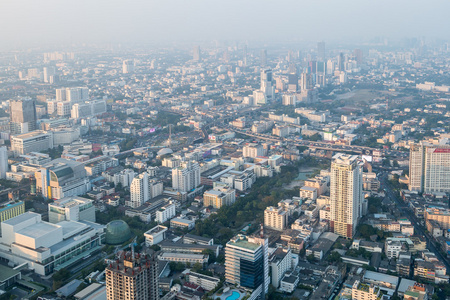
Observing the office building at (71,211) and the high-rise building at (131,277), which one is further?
the office building at (71,211)

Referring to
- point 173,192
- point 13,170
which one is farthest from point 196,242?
point 13,170

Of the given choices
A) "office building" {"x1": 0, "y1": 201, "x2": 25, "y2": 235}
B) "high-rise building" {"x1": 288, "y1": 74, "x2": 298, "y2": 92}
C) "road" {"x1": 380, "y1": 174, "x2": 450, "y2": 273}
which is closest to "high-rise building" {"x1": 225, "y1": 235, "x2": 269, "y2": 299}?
"road" {"x1": 380, "y1": 174, "x2": 450, "y2": 273}

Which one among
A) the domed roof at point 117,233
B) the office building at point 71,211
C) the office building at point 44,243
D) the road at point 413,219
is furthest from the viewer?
the office building at point 71,211

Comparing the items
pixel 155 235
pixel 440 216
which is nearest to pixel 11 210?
pixel 155 235

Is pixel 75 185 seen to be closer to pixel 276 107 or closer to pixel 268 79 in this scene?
pixel 276 107

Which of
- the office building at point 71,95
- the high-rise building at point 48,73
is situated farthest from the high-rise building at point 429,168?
the high-rise building at point 48,73

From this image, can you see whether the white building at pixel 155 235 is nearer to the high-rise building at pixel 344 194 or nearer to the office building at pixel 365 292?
the high-rise building at pixel 344 194
